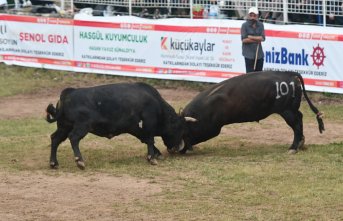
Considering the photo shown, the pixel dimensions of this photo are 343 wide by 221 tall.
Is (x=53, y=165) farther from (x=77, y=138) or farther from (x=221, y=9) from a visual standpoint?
(x=221, y=9)

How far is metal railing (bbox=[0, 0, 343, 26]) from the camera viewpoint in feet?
65.5

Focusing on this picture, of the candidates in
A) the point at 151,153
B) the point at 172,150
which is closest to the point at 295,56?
the point at 172,150

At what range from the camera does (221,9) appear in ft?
70.5

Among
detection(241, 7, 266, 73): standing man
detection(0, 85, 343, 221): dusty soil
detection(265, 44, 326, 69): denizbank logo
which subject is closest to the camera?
detection(0, 85, 343, 221): dusty soil

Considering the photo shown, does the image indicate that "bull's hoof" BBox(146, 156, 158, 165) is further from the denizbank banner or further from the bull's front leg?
the denizbank banner

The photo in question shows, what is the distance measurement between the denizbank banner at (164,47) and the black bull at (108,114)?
19.4 ft

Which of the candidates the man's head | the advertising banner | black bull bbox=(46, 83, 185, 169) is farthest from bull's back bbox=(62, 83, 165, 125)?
the advertising banner

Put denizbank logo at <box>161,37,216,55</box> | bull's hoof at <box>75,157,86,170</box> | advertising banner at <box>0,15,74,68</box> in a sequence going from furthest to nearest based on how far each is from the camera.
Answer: advertising banner at <box>0,15,74,68</box>
denizbank logo at <box>161,37,216,55</box>
bull's hoof at <box>75,157,86,170</box>

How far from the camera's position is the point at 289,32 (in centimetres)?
1912

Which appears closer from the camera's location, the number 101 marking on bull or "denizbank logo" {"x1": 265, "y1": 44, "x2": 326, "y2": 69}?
the number 101 marking on bull

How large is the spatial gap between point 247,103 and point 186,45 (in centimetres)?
703

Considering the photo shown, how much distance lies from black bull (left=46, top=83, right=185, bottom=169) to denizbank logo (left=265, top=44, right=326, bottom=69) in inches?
230

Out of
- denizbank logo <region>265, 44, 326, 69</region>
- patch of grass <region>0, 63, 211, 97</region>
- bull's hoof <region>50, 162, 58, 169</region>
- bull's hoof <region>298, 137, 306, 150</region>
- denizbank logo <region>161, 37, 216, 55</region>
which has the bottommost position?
bull's hoof <region>50, 162, 58, 169</region>

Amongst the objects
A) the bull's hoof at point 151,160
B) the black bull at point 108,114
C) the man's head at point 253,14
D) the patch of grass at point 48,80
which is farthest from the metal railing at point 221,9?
the bull's hoof at point 151,160
